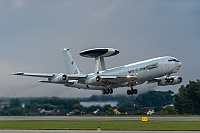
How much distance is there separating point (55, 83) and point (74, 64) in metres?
15.1

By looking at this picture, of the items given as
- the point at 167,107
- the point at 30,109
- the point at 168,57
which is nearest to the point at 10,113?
the point at 30,109

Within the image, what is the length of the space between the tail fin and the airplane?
21.8ft

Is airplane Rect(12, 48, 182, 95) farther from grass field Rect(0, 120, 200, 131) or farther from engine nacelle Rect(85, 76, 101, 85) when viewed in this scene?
grass field Rect(0, 120, 200, 131)

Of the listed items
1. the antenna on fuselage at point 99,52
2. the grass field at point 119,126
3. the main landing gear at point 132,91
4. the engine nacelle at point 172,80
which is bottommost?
the grass field at point 119,126

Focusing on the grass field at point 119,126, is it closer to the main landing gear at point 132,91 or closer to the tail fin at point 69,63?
the main landing gear at point 132,91

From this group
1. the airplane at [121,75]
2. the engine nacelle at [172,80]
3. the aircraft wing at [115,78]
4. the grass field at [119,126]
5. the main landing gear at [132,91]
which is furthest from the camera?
the main landing gear at [132,91]

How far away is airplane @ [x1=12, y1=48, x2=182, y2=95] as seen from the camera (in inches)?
3187

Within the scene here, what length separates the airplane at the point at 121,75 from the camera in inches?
3187

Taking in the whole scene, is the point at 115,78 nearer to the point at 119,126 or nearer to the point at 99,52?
the point at 99,52

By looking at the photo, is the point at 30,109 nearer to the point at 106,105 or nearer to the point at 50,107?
the point at 50,107

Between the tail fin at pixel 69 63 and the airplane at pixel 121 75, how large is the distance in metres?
6.66

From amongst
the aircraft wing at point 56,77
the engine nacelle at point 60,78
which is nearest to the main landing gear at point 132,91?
the aircraft wing at point 56,77

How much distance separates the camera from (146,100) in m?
107

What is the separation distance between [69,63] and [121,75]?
70.4 ft
